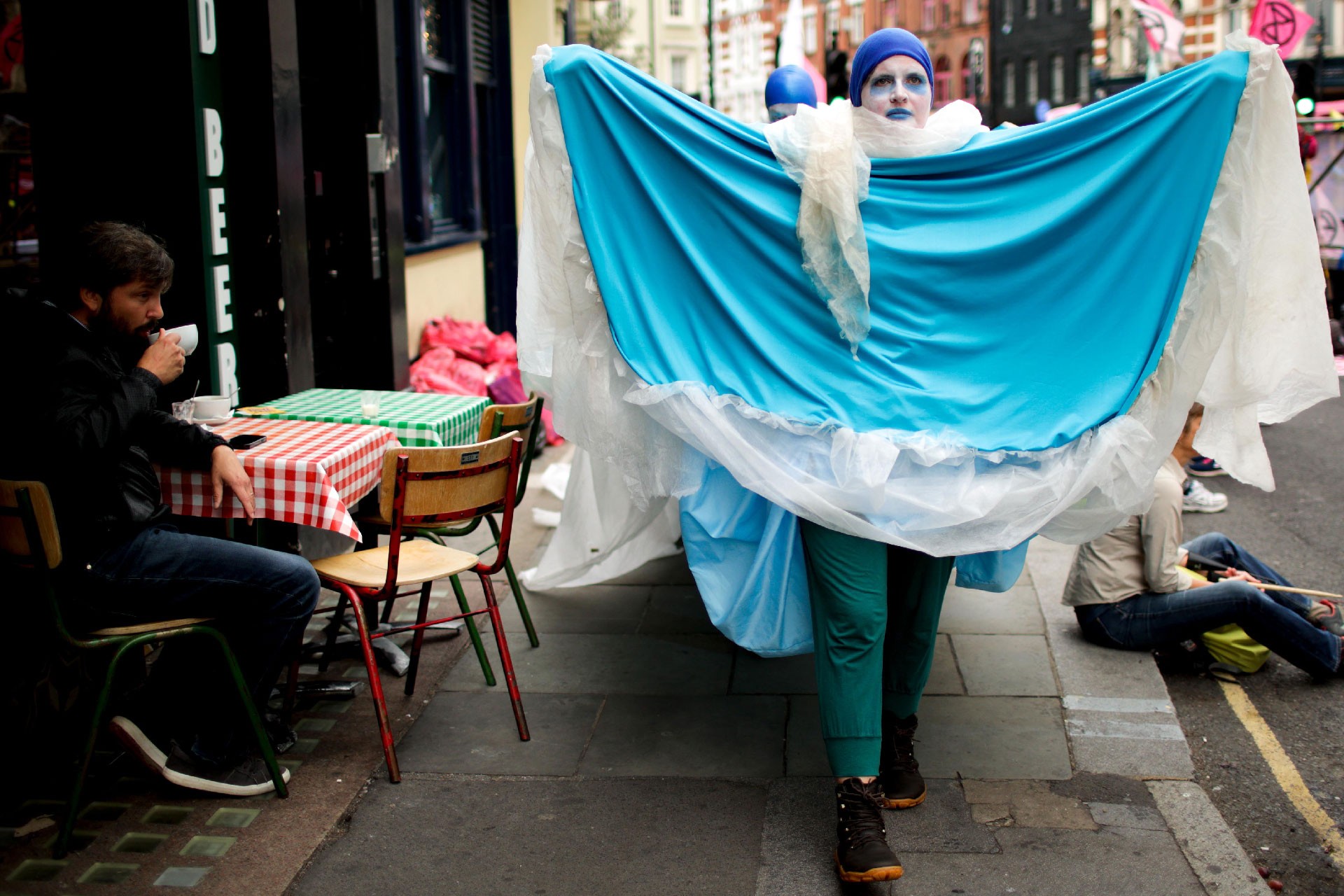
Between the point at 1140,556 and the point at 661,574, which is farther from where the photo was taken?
the point at 661,574

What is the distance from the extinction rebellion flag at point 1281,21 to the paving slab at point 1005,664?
1351 centimetres

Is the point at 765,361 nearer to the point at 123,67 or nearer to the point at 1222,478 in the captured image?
the point at 123,67

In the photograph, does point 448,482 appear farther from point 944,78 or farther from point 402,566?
point 944,78

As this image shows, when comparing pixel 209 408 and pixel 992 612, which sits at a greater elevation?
pixel 209 408

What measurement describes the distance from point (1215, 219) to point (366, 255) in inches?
186

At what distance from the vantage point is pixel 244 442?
389 centimetres

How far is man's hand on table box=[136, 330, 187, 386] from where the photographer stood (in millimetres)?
3443

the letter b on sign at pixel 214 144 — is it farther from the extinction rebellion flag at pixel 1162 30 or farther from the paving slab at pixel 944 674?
the extinction rebellion flag at pixel 1162 30

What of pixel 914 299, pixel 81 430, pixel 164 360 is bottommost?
pixel 81 430

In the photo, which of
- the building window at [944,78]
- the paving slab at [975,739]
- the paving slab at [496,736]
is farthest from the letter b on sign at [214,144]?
the building window at [944,78]

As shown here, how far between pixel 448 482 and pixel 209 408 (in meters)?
1.05

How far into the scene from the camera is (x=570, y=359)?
3619 millimetres

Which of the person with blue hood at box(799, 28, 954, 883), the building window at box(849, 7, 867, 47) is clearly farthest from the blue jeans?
the building window at box(849, 7, 867, 47)

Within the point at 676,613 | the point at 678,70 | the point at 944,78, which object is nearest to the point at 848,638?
the point at 676,613
